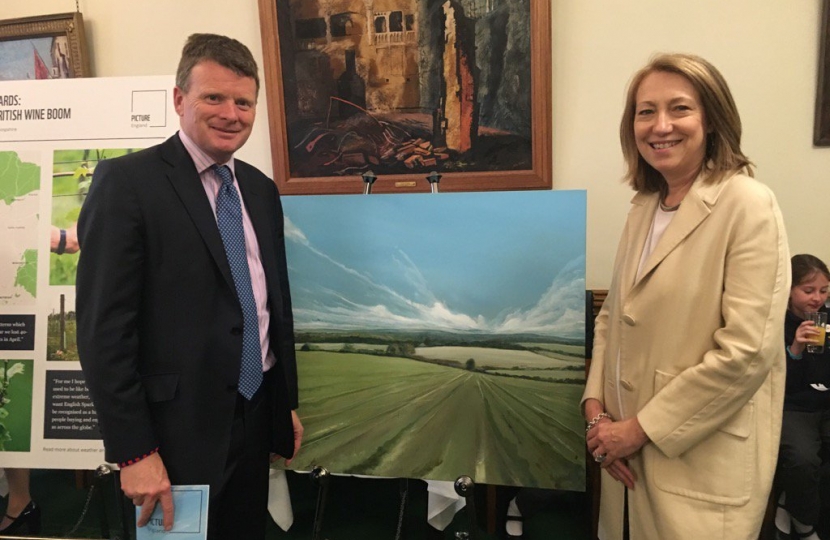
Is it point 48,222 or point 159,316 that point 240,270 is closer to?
point 159,316

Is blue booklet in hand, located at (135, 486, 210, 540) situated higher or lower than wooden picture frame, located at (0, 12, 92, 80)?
lower

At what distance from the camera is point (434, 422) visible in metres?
1.61

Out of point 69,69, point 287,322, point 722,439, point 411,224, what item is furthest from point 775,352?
point 69,69

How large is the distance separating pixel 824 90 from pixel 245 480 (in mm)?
→ 2343

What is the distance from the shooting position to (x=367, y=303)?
5.48 ft

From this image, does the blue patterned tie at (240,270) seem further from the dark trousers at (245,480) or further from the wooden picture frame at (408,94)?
the wooden picture frame at (408,94)

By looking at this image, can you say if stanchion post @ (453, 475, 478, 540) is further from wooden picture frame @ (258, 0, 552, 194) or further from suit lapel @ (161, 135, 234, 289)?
wooden picture frame @ (258, 0, 552, 194)

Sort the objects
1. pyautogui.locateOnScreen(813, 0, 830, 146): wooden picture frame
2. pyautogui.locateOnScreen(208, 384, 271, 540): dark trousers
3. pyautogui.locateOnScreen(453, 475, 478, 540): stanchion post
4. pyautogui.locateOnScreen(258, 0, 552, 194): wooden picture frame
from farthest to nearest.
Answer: pyautogui.locateOnScreen(258, 0, 552, 194): wooden picture frame, pyautogui.locateOnScreen(813, 0, 830, 146): wooden picture frame, pyautogui.locateOnScreen(453, 475, 478, 540): stanchion post, pyautogui.locateOnScreen(208, 384, 271, 540): dark trousers

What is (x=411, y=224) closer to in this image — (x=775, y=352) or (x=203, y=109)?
(x=203, y=109)

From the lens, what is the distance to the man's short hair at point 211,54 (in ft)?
3.77

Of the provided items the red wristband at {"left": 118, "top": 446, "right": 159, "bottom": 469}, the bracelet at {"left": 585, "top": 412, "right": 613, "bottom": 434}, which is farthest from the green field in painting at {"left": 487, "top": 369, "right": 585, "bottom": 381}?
the red wristband at {"left": 118, "top": 446, "right": 159, "bottom": 469}

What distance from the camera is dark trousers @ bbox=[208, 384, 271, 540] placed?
4.11ft

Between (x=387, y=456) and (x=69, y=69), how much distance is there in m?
2.25

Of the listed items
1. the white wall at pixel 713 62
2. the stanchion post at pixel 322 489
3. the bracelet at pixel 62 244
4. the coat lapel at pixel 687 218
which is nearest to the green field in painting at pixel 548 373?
the coat lapel at pixel 687 218
